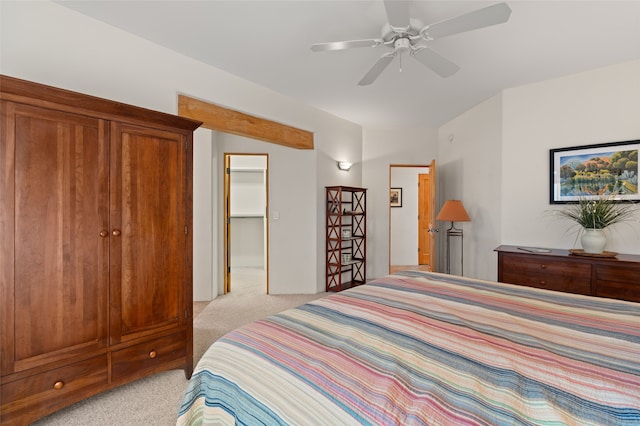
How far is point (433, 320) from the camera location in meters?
1.36

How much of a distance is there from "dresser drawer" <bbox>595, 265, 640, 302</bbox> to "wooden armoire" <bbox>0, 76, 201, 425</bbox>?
337cm

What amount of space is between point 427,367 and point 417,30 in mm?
2048

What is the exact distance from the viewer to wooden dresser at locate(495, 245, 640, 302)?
2.51 meters

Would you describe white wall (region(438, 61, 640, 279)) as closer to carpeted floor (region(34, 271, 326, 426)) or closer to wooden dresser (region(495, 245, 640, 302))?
wooden dresser (region(495, 245, 640, 302))

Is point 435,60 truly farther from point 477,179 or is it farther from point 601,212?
point 477,179

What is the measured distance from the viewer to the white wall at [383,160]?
5312 mm

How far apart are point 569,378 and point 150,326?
2277 millimetres

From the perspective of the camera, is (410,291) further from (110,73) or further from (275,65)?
(110,73)

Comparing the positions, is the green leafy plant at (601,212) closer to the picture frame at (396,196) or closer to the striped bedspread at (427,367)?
the striped bedspread at (427,367)

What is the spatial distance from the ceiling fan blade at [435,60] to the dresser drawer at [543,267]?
76.9 inches

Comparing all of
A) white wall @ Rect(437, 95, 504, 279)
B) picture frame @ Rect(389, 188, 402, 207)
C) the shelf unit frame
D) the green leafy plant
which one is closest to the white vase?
the green leafy plant

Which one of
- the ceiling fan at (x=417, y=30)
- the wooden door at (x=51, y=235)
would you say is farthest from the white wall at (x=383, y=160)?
the wooden door at (x=51, y=235)

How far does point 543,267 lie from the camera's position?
9.57 feet

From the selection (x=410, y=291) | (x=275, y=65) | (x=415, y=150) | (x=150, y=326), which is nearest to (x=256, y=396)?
(x=410, y=291)
